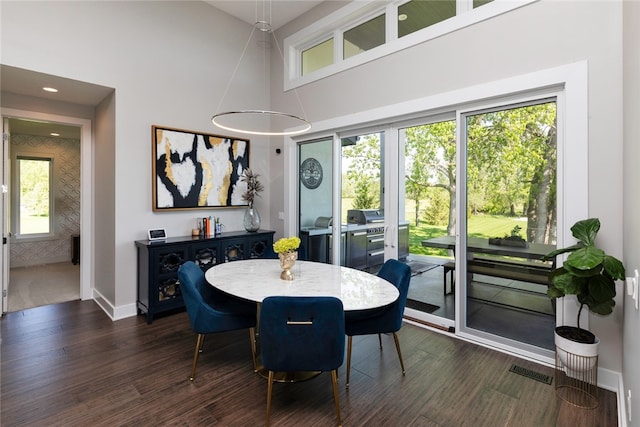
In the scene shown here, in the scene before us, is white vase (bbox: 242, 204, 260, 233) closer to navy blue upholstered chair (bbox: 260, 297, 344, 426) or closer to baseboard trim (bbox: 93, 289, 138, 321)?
baseboard trim (bbox: 93, 289, 138, 321)

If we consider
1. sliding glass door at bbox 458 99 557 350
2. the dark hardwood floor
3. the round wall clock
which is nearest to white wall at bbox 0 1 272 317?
the dark hardwood floor

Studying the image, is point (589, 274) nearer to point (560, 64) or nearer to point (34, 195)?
point (560, 64)

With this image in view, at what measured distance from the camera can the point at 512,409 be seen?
84.1 inches

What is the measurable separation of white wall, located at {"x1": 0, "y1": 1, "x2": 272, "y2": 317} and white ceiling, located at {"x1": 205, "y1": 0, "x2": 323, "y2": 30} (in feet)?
0.50

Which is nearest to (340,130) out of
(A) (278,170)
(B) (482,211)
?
(A) (278,170)

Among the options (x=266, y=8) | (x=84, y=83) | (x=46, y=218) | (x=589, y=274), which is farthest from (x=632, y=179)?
(x=46, y=218)

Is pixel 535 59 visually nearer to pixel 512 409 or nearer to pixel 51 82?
pixel 512 409

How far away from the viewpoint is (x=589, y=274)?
209 centimetres

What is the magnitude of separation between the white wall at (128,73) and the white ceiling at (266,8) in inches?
6.0

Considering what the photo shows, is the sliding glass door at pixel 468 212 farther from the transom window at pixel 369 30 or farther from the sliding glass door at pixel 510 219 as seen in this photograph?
the transom window at pixel 369 30

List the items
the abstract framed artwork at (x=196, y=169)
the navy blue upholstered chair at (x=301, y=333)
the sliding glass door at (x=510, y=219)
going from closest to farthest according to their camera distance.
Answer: the navy blue upholstered chair at (x=301, y=333) → the sliding glass door at (x=510, y=219) → the abstract framed artwork at (x=196, y=169)

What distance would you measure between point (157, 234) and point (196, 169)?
99 centimetres

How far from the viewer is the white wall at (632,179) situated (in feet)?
5.03

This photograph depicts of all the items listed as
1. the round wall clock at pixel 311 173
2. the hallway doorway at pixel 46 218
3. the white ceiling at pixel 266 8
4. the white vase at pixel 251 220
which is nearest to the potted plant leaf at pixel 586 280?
the round wall clock at pixel 311 173
